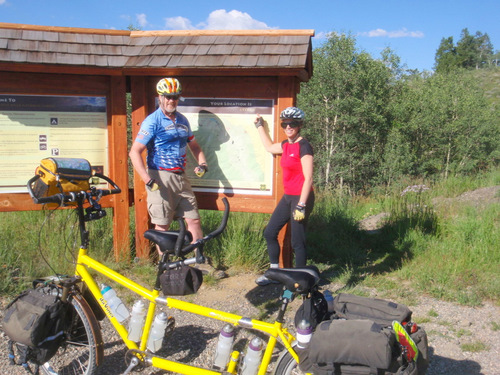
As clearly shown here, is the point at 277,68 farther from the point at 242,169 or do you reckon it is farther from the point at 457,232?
the point at 457,232

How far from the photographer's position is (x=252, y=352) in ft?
9.07

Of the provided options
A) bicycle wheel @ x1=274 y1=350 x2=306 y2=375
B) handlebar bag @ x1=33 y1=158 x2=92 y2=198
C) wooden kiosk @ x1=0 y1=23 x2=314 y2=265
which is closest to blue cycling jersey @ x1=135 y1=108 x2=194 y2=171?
wooden kiosk @ x1=0 y1=23 x2=314 y2=265

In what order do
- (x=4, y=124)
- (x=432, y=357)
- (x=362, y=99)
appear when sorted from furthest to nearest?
1. (x=362, y=99)
2. (x=4, y=124)
3. (x=432, y=357)

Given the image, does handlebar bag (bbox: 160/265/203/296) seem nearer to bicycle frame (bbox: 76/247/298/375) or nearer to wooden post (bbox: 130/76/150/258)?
bicycle frame (bbox: 76/247/298/375)

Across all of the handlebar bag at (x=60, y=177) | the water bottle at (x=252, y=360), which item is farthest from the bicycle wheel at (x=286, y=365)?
the handlebar bag at (x=60, y=177)

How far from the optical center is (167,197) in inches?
186

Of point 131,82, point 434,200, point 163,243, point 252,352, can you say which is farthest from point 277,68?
point 434,200

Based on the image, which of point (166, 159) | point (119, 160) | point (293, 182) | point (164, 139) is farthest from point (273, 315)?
point (119, 160)

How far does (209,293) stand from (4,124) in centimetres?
298

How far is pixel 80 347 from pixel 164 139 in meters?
2.16

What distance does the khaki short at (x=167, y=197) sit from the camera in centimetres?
470

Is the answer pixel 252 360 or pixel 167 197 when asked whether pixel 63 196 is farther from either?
pixel 167 197

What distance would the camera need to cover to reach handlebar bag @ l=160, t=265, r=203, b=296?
2.92 meters

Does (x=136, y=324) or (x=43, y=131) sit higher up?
(x=43, y=131)
